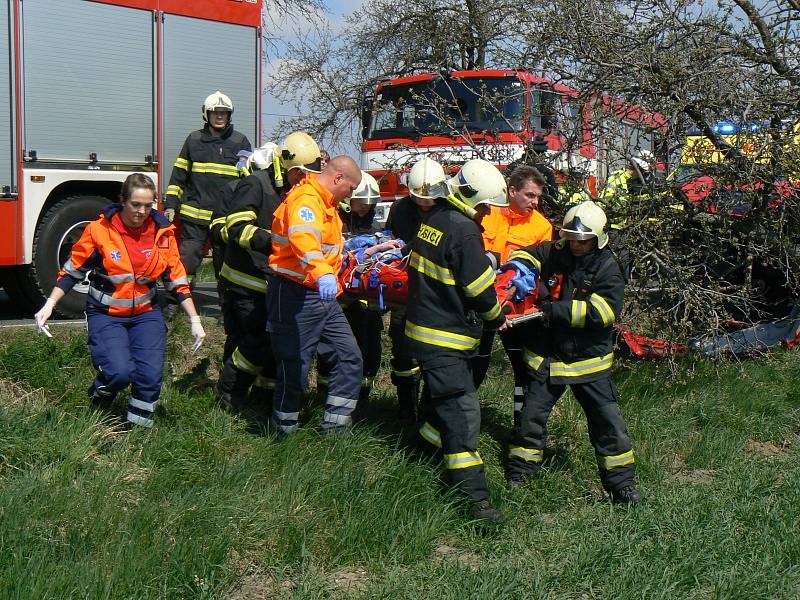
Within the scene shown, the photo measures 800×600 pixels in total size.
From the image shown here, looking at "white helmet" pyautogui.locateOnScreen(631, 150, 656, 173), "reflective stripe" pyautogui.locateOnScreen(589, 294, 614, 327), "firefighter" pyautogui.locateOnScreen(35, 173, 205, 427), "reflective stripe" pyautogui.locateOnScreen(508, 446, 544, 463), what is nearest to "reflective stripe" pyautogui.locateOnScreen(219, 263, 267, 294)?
"firefighter" pyautogui.locateOnScreen(35, 173, 205, 427)

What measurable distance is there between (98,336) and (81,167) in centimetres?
327

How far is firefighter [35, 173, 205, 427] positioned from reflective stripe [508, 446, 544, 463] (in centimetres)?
185

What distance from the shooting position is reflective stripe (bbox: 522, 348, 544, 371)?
4.98m

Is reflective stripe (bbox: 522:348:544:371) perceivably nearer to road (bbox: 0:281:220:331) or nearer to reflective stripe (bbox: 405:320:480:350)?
reflective stripe (bbox: 405:320:480:350)

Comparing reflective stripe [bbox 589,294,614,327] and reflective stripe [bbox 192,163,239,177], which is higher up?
reflective stripe [bbox 192,163,239,177]

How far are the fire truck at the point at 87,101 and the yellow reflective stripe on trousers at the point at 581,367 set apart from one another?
444cm

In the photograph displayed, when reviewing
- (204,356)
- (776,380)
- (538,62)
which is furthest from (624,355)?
(204,356)

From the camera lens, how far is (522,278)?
491 cm

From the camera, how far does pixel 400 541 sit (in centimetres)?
416

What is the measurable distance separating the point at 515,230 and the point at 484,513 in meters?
1.86

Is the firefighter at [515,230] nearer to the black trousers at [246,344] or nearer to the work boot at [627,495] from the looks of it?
the work boot at [627,495]

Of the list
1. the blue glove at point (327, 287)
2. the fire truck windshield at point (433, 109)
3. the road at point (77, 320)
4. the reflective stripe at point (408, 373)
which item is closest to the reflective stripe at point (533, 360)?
the reflective stripe at point (408, 373)

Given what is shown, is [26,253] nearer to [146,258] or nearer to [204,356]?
[204,356]

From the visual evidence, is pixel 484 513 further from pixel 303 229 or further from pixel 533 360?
pixel 303 229
